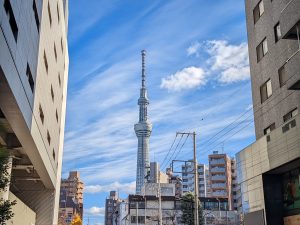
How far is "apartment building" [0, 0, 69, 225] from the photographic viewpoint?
21.8 metres

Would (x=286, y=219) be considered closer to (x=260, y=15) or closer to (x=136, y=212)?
(x=260, y=15)

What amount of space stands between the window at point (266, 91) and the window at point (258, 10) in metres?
5.54

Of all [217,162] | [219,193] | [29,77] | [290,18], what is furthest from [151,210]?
[290,18]

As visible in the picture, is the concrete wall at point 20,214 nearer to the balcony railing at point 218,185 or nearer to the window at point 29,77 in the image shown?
the window at point 29,77

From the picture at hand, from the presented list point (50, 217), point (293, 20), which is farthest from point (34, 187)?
point (293, 20)

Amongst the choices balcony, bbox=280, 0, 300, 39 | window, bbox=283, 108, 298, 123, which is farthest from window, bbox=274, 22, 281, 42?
window, bbox=283, 108, 298, 123

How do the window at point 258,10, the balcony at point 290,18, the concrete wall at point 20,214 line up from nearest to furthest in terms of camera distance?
the balcony at point 290,18 → the window at point 258,10 → the concrete wall at point 20,214

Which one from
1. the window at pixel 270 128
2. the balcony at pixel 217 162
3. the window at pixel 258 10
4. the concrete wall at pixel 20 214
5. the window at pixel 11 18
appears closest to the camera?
the window at pixel 11 18

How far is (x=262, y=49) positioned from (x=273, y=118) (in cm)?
576

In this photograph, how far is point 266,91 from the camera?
1256 inches

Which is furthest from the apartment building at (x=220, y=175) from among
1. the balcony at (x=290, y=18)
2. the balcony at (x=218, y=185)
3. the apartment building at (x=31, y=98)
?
the balcony at (x=290, y=18)

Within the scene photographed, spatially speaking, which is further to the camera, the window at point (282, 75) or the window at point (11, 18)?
the window at point (282, 75)

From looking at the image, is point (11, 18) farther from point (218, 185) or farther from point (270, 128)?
point (218, 185)

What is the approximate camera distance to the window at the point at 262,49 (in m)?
32.3
